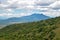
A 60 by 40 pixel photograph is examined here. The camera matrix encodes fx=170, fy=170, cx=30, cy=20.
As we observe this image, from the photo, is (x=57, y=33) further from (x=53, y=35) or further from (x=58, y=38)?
(x=58, y=38)

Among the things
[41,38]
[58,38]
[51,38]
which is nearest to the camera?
[58,38]

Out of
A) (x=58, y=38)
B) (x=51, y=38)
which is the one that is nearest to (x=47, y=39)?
(x=51, y=38)

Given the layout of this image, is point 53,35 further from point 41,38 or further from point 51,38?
point 41,38

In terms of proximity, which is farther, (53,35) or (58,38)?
(53,35)

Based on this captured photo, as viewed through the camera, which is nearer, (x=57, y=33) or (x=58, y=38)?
(x=58, y=38)

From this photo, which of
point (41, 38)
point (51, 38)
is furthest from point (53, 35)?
point (41, 38)

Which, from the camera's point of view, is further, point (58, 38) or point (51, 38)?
point (51, 38)

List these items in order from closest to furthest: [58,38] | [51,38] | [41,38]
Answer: [58,38] < [51,38] < [41,38]

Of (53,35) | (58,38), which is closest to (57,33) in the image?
(53,35)
